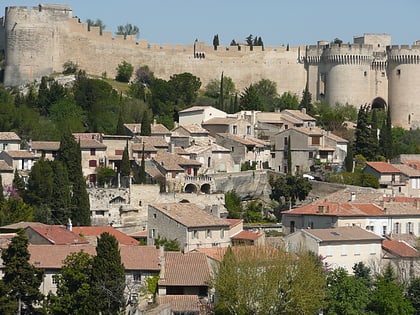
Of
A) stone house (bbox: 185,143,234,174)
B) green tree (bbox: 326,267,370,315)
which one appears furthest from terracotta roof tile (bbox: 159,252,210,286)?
stone house (bbox: 185,143,234,174)

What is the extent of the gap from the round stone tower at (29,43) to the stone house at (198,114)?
10473mm

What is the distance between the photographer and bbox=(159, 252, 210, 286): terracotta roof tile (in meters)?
42.3

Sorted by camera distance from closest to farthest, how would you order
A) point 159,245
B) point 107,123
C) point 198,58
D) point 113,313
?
point 113,313
point 159,245
point 107,123
point 198,58

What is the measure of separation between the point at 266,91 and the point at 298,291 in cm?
4461

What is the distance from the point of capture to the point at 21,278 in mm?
40219

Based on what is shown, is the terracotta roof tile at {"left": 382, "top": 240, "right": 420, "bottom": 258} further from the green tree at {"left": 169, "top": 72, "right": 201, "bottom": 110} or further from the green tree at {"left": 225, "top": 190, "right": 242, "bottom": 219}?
the green tree at {"left": 169, "top": 72, "right": 201, "bottom": 110}

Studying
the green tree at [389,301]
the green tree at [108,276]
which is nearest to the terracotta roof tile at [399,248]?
the green tree at [389,301]

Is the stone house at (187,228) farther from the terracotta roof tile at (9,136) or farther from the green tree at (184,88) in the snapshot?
the green tree at (184,88)

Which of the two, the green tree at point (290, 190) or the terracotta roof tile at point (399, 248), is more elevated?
the green tree at point (290, 190)

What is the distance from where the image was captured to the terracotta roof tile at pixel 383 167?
2491 inches

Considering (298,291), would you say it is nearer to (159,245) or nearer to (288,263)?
(288,263)

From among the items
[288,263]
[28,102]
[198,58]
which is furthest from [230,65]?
[288,263]

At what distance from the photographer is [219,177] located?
205 ft

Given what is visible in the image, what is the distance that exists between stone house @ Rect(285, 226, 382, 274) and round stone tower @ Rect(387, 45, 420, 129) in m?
34.0
